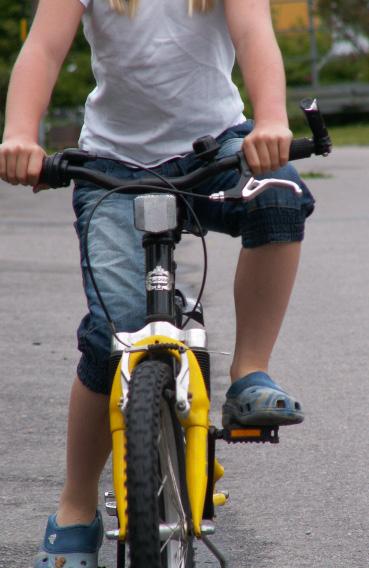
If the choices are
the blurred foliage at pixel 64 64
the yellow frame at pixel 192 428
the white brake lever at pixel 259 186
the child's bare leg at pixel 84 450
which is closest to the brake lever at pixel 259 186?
the white brake lever at pixel 259 186

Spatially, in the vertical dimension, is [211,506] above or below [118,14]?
below

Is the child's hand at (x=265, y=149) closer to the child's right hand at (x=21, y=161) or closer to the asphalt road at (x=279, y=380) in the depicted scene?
the child's right hand at (x=21, y=161)

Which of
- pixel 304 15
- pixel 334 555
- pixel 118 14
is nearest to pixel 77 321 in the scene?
pixel 334 555

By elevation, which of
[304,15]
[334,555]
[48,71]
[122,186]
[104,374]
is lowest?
[334,555]

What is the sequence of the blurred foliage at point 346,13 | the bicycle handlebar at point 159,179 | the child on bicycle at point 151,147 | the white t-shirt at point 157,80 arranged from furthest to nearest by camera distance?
the blurred foliage at point 346,13, the white t-shirt at point 157,80, the child on bicycle at point 151,147, the bicycle handlebar at point 159,179

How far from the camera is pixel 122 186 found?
9.90 feet

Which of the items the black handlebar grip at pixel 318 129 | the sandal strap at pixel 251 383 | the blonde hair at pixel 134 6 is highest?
the blonde hair at pixel 134 6

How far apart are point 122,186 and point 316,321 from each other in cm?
486

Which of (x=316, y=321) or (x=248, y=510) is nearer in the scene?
(x=248, y=510)

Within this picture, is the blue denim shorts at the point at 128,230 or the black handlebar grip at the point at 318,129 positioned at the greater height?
the black handlebar grip at the point at 318,129

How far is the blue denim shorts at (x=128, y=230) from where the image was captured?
3258mm

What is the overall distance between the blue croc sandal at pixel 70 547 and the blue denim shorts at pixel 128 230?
413 millimetres

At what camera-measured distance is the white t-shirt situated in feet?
11.0

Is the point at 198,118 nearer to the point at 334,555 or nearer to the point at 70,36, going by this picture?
the point at 70,36
